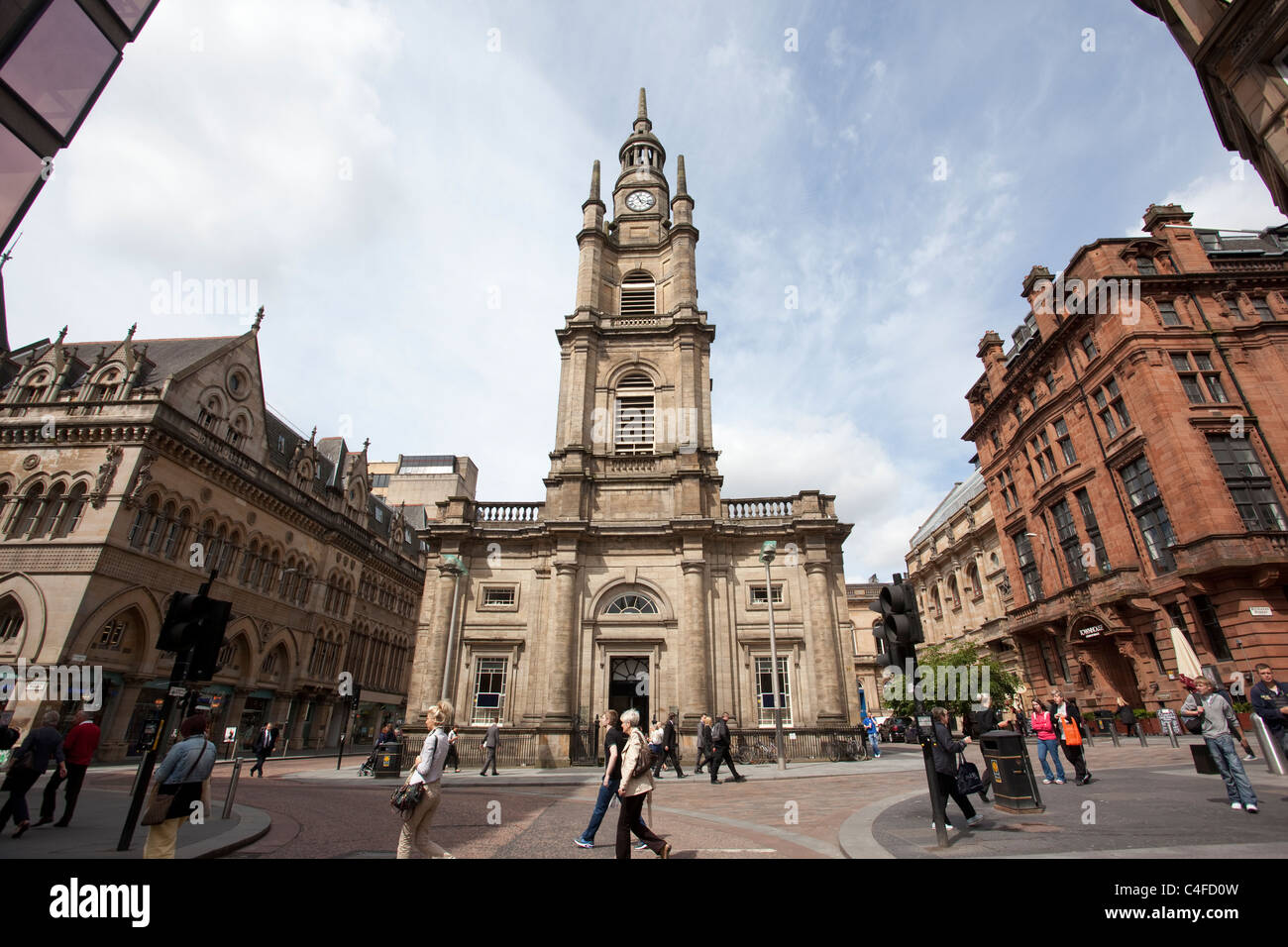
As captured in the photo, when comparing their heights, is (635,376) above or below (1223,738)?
above

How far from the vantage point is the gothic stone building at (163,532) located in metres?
23.4

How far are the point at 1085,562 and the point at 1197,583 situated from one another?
7.58 meters

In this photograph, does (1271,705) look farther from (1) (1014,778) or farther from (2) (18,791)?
(2) (18,791)

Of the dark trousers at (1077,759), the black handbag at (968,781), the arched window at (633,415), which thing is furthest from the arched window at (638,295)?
the black handbag at (968,781)

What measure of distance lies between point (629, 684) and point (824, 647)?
7900 millimetres

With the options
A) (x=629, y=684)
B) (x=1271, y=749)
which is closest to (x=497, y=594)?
(x=629, y=684)

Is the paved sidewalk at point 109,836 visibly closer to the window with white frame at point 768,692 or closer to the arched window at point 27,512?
the window with white frame at point 768,692

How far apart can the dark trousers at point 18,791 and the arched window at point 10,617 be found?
72.0ft

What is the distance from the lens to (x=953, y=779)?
24.5ft

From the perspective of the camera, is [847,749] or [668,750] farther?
[847,749]

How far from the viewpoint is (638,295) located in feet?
107

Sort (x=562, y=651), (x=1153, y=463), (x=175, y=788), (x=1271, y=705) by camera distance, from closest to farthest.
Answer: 1. (x=175, y=788)
2. (x=1271, y=705)
3. (x=562, y=651)
4. (x=1153, y=463)
